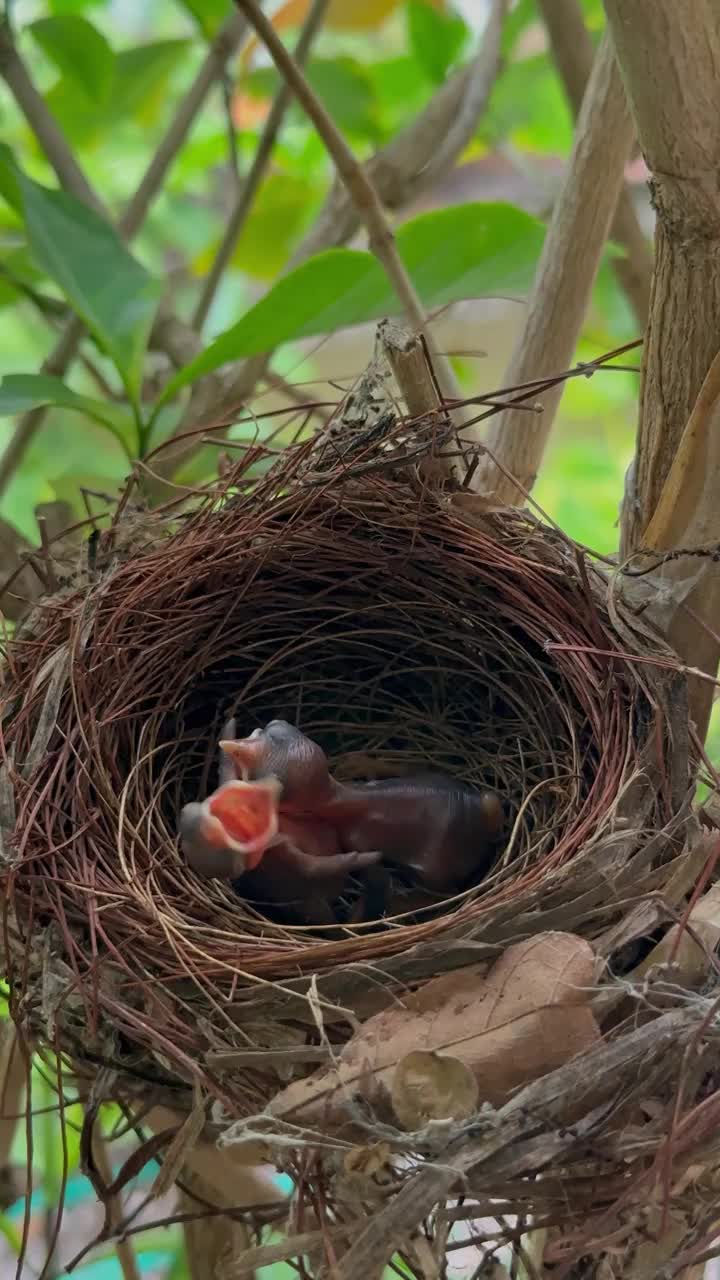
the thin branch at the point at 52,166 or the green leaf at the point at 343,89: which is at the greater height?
the green leaf at the point at 343,89

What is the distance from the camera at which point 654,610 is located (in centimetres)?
78

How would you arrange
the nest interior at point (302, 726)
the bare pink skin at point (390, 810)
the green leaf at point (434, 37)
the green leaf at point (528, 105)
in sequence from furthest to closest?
the green leaf at point (528, 105) → the green leaf at point (434, 37) → the bare pink skin at point (390, 810) → the nest interior at point (302, 726)

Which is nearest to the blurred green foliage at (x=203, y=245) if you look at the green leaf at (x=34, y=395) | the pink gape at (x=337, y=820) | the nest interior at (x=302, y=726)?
the green leaf at (x=34, y=395)

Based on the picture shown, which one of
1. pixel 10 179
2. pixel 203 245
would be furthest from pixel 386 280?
pixel 203 245

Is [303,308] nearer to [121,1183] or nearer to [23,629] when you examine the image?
[23,629]

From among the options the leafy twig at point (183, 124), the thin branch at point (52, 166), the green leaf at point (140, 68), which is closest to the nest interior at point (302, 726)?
the thin branch at point (52, 166)

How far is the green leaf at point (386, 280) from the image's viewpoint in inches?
36.7

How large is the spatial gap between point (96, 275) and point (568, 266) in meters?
0.43

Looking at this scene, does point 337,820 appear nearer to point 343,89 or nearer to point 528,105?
point 343,89

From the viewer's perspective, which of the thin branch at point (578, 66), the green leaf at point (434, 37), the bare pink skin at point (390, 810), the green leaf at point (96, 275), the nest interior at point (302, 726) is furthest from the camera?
the green leaf at point (434, 37)

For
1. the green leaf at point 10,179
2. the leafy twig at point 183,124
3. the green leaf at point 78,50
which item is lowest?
the green leaf at point 10,179

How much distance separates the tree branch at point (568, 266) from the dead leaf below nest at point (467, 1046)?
16.3 inches

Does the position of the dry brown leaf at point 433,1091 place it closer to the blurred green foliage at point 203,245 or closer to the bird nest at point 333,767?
the bird nest at point 333,767

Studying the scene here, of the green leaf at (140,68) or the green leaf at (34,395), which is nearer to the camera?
the green leaf at (34,395)
